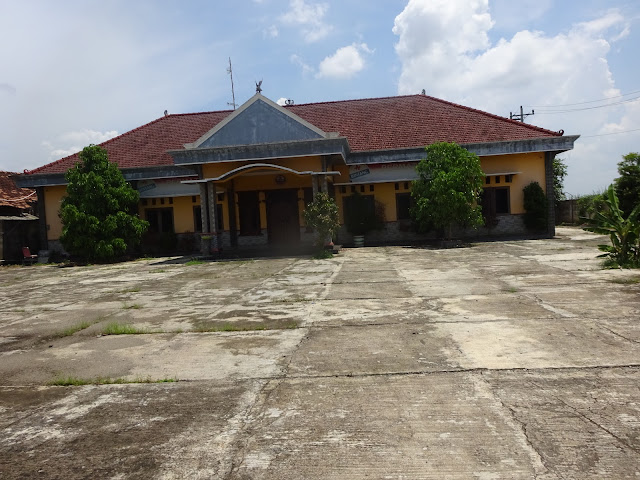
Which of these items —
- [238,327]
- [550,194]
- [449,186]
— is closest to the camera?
[238,327]

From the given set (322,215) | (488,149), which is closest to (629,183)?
(488,149)

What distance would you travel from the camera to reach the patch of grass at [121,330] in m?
5.81

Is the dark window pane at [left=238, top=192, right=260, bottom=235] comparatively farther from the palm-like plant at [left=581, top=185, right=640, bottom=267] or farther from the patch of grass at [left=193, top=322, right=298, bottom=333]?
the patch of grass at [left=193, top=322, right=298, bottom=333]

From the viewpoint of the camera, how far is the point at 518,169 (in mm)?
18438

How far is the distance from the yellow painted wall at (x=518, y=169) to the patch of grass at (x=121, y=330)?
1608 centimetres

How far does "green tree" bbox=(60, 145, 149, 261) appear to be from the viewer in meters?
16.7

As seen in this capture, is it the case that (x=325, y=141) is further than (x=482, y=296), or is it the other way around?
(x=325, y=141)

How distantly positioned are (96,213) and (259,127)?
7.12 meters

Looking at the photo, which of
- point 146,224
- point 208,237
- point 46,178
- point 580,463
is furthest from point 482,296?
point 46,178

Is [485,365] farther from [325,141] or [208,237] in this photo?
[208,237]

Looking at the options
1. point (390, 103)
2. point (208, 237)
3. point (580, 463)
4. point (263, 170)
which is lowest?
point (580, 463)

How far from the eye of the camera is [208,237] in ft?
52.7

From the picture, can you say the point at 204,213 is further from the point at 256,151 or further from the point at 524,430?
the point at 524,430

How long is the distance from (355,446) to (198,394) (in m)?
1.52
